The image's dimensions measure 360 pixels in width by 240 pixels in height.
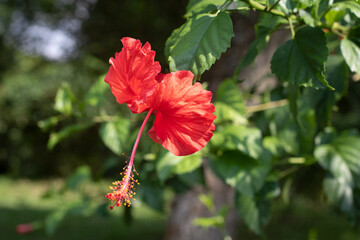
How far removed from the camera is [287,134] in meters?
1.28

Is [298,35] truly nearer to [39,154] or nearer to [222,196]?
[222,196]

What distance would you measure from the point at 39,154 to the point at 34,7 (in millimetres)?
5642

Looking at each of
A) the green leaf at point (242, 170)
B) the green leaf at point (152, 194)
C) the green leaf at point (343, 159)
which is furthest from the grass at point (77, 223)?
the green leaf at point (343, 159)

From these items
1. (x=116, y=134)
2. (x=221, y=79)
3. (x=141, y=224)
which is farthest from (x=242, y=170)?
(x=141, y=224)

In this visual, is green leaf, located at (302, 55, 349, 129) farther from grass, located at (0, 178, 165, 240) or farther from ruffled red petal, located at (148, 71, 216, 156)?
grass, located at (0, 178, 165, 240)

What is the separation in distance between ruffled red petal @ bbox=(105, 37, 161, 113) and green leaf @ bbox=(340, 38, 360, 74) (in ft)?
1.31

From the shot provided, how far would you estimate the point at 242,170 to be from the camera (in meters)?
1.14

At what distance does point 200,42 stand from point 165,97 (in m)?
0.11

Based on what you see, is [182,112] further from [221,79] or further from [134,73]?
[221,79]

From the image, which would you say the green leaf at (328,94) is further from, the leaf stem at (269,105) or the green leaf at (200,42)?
the green leaf at (200,42)

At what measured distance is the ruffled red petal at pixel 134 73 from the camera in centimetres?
51

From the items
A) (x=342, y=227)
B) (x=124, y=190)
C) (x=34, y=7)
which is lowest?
(x=342, y=227)

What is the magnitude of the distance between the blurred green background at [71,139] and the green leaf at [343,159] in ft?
0.72

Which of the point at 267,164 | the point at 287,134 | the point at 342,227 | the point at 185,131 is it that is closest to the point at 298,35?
the point at 185,131
